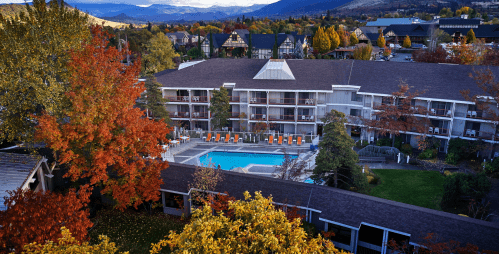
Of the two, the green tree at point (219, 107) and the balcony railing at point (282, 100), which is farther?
the balcony railing at point (282, 100)

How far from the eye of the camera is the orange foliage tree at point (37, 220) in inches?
474

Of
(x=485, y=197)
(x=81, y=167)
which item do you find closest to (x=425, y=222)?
(x=485, y=197)

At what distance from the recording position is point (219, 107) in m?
34.7

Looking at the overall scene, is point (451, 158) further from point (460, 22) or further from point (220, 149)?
point (460, 22)

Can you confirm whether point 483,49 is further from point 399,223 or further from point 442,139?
point 399,223

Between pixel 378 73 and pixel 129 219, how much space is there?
29612mm

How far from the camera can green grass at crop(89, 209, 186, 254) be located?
57.9 ft

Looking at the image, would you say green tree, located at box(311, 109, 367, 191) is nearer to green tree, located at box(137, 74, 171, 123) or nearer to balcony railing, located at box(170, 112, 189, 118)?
green tree, located at box(137, 74, 171, 123)

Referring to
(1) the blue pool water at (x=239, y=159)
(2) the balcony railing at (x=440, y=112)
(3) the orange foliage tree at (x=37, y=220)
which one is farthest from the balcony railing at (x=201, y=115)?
(3) the orange foliage tree at (x=37, y=220)

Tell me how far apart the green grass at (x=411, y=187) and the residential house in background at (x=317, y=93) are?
598 centimetres

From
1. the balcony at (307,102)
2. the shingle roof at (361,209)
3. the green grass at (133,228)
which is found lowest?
the green grass at (133,228)

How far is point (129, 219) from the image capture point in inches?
786

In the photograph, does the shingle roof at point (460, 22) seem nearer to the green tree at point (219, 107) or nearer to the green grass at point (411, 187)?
the green grass at point (411, 187)

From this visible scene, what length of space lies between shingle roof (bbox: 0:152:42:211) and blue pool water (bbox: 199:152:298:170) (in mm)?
14026
